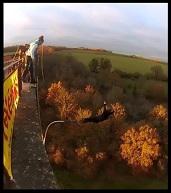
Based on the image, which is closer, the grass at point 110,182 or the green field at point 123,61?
the grass at point 110,182

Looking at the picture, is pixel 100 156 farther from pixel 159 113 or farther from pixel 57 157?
pixel 159 113

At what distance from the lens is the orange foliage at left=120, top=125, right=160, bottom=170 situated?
50.9 meters

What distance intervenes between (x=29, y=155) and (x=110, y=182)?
35624mm

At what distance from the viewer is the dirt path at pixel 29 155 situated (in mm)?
8797

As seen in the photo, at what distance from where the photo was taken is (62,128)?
56.3 metres

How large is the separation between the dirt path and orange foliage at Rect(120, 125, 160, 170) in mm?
39466

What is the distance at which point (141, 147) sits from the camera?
5425cm

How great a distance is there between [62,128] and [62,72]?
17.1 meters

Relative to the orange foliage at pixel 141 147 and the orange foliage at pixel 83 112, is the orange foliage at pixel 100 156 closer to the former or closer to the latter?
the orange foliage at pixel 141 147

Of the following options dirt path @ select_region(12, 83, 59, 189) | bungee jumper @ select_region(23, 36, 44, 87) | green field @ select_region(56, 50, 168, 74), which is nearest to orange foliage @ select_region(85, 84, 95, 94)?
green field @ select_region(56, 50, 168, 74)

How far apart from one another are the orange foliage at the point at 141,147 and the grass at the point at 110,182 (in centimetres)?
239

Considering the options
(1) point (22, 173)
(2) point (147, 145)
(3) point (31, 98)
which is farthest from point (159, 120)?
(1) point (22, 173)

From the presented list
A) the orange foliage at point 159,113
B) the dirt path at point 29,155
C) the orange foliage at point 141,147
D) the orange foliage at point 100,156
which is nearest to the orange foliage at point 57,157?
the orange foliage at point 100,156

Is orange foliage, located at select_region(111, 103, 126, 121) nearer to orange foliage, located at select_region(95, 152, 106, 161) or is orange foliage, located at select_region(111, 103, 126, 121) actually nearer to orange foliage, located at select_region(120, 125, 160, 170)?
orange foliage, located at select_region(120, 125, 160, 170)
